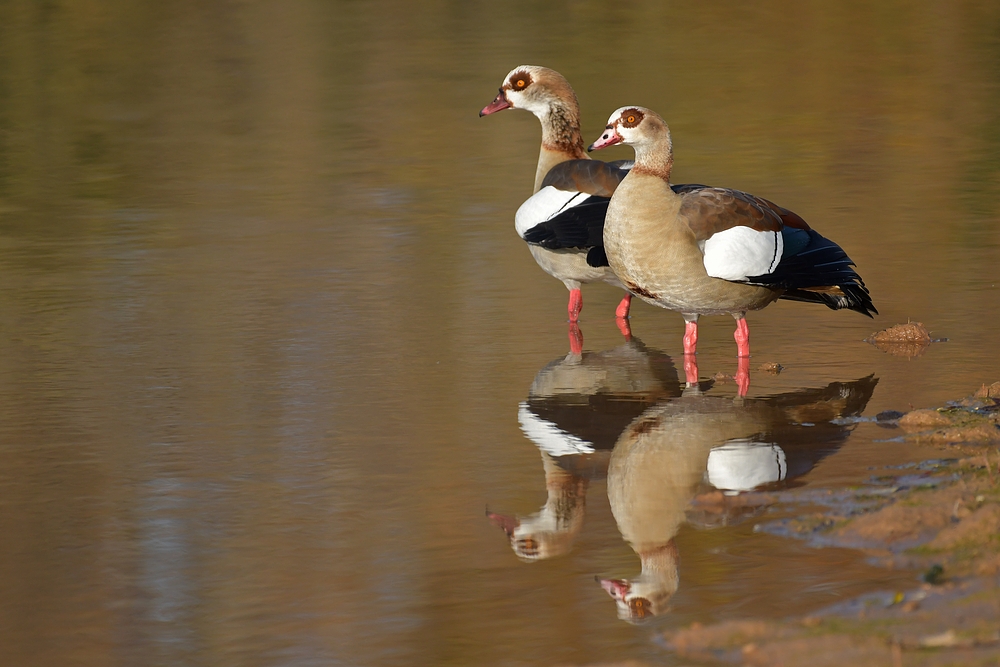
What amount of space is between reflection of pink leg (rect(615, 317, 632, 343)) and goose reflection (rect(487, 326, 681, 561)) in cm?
10

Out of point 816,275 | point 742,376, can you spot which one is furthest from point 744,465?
point 816,275

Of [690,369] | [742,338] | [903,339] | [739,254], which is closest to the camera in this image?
[739,254]

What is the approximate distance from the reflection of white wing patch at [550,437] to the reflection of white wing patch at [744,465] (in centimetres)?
67

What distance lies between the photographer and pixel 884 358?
8898 millimetres

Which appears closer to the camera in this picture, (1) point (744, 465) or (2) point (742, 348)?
(1) point (744, 465)

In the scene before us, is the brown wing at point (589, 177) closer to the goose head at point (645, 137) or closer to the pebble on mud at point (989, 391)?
the goose head at point (645, 137)

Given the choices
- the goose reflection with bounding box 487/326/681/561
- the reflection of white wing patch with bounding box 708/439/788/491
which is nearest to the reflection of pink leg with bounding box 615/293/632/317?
the goose reflection with bounding box 487/326/681/561

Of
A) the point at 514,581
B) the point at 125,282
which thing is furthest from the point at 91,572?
the point at 125,282

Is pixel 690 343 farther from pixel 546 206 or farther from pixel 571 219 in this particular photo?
pixel 546 206

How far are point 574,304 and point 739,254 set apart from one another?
1.98 metres

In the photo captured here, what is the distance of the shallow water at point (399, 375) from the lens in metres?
5.57

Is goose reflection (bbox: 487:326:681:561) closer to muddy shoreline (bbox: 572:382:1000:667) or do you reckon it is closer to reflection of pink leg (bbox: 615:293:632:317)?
reflection of pink leg (bbox: 615:293:632:317)

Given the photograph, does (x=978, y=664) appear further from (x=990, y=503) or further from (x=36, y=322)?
(x=36, y=322)

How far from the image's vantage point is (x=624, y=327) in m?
10.1
